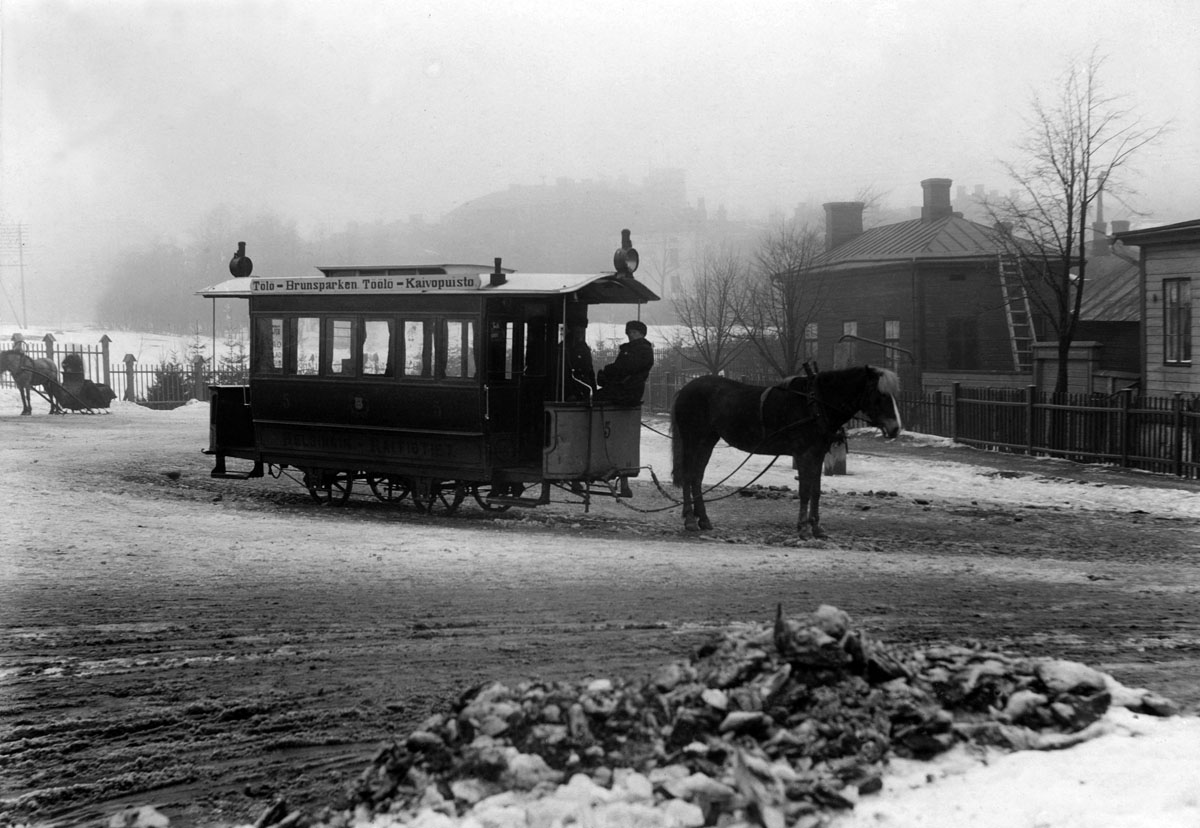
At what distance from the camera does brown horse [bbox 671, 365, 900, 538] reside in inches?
451

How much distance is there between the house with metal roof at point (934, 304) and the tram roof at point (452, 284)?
19.2 metres

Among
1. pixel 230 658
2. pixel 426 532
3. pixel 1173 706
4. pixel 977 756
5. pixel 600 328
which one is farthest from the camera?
pixel 600 328

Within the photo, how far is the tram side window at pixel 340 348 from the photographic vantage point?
526 inches

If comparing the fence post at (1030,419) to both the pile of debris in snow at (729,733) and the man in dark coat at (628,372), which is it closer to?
the man in dark coat at (628,372)

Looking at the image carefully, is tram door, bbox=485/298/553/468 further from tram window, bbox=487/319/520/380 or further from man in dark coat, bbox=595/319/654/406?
man in dark coat, bbox=595/319/654/406

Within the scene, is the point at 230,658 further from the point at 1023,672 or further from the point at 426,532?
the point at 426,532

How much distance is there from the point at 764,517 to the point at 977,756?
8841 mm

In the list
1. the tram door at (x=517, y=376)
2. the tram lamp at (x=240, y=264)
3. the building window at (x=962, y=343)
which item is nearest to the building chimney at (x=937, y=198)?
the building window at (x=962, y=343)

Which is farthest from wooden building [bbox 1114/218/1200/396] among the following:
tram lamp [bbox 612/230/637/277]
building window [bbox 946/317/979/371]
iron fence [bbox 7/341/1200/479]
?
tram lamp [bbox 612/230/637/277]

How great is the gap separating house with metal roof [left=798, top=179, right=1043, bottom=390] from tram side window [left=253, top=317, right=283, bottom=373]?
19.9 metres

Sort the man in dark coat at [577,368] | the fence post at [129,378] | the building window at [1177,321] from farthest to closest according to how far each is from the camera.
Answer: the fence post at [129,378]
the building window at [1177,321]
the man in dark coat at [577,368]

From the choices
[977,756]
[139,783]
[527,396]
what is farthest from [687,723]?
[527,396]

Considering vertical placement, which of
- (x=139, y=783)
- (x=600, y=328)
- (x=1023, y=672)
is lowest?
(x=139, y=783)

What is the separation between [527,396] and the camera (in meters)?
12.7
